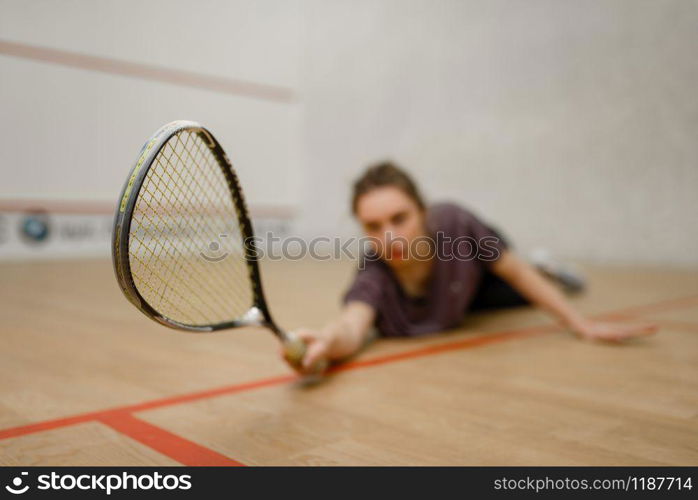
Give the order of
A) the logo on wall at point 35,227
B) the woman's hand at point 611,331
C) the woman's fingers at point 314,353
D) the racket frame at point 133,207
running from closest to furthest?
the racket frame at point 133,207, the woman's fingers at point 314,353, the woman's hand at point 611,331, the logo on wall at point 35,227

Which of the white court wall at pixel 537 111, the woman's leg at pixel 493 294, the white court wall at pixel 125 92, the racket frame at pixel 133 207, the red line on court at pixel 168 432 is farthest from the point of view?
the white court wall at pixel 125 92

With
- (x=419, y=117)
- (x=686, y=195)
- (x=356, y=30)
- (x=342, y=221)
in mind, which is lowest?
(x=342, y=221)

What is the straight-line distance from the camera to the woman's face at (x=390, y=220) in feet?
3.68

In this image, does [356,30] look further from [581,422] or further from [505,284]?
[581,422]

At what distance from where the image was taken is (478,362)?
3.41ft

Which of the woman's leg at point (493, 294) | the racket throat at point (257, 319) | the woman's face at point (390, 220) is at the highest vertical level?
the woman's face at point (390, 220)

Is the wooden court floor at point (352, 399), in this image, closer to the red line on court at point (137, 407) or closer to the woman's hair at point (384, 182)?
the red line on court at point (137, 407)

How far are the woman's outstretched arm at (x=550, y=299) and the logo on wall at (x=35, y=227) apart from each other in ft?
8.98

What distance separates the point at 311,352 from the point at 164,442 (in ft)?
0.87

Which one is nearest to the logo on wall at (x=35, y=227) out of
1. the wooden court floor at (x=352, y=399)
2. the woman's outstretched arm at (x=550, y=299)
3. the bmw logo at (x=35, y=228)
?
the bmw logo at (x=35, y=228)

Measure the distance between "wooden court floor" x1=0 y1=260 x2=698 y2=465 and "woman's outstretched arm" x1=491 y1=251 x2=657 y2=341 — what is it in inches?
1.3
